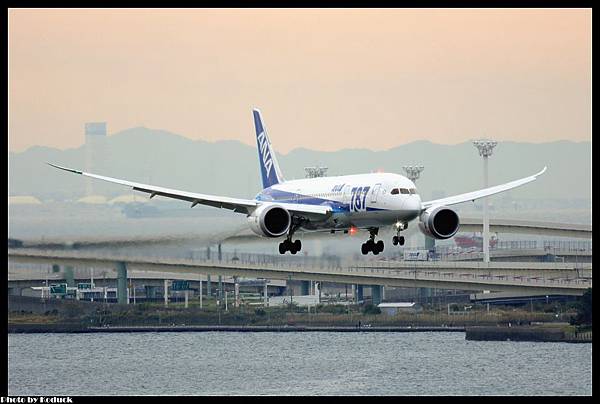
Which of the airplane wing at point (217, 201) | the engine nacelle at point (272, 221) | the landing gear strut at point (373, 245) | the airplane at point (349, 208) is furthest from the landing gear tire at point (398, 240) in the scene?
the engine nacelle at point (272, 221)

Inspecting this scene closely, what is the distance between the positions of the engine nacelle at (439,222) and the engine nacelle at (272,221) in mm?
7992

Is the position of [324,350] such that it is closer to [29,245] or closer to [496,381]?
[496,381]

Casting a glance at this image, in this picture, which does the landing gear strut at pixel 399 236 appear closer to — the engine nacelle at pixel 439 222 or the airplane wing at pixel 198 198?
the engine nacelle at pixel 439 222

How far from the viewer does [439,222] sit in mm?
93062

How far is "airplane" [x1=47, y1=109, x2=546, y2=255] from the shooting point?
3605 inches

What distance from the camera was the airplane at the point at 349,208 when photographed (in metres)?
91.6

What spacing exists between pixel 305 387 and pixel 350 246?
48.3m

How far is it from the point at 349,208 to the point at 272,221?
15.9ft

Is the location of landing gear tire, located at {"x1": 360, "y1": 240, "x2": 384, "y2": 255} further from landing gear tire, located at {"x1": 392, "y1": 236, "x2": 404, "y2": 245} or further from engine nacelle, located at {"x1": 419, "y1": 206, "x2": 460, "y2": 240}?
landing gear tire, located at {"x1": 392, "y1": 236, "x2": 404, "y2": 245}

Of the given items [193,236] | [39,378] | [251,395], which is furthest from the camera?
[39,378]

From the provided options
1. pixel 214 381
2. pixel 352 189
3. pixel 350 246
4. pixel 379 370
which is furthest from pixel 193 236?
pixel 379 370

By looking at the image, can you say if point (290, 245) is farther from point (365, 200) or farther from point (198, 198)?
point (365, 200)

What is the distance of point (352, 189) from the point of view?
93938 millimetres

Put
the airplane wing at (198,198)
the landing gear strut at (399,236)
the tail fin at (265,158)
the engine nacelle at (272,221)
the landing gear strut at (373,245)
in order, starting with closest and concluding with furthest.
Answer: the landing gear strut at (399,236)
the engine nacelle at (272,221)
the landing gear strut at (373,245)
the airplane wing at (198,198)
the tail fin at (265,158)
